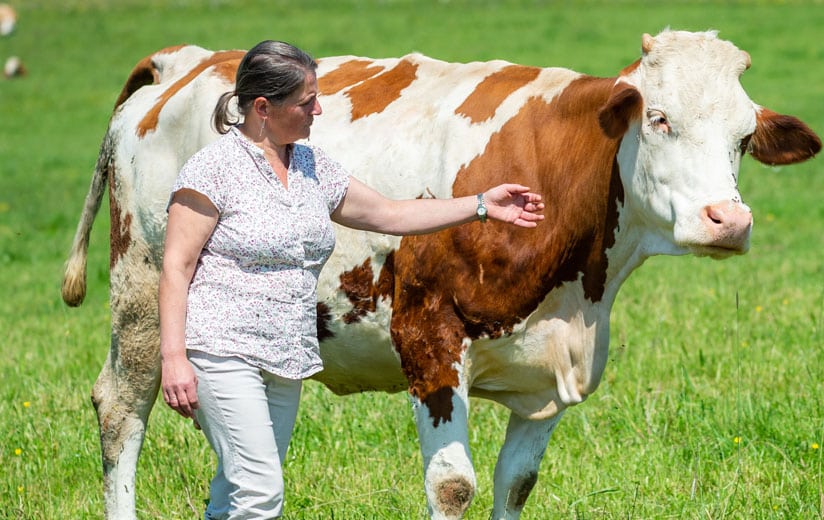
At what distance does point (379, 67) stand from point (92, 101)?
77.5 ft

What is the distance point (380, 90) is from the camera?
17.6 feet

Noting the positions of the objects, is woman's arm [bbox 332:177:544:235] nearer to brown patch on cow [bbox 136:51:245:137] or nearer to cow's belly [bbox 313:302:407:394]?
cow's belly [bbox 313:302:407:394]

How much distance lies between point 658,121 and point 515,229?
75 centimetres

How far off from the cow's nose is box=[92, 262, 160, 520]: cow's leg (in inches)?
113

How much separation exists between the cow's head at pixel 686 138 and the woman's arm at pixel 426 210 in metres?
0.42

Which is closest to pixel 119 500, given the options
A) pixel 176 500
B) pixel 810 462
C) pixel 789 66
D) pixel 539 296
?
pixel 176 500

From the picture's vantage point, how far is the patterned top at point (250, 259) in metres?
3.84

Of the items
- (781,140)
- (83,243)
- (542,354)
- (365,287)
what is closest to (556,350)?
(542,354)

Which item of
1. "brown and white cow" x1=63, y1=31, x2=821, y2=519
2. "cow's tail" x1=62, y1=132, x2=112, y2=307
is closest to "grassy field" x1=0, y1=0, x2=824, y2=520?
"brown and white cow" x1=63, y1=31, x2=821, y2=519

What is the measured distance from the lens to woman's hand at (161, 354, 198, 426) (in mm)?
3750

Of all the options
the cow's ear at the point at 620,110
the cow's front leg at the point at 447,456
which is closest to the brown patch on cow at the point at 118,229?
the cow's front leg at the point at 447,456

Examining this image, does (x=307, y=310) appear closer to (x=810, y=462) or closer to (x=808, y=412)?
(x=810, y=462)

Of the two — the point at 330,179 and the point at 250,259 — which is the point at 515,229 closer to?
the point at 330,179

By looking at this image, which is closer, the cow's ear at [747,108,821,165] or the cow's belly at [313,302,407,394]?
the cow's ear at [747,108,821,165]
